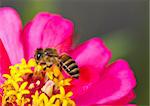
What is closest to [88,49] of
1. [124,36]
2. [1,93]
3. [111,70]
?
[111,70]

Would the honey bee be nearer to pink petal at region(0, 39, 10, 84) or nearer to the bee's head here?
the bee's head

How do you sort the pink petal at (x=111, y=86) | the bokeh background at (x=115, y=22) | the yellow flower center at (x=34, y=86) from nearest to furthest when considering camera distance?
the yellow flower center at (x=34, y=86), the pink petal at (x=111, y=86), the bokeh background at (x=115, y=22)

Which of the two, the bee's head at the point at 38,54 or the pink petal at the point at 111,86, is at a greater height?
the bee's head at the point at 38,54

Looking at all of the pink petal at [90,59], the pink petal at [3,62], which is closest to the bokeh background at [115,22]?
the pink petal at [90,59]

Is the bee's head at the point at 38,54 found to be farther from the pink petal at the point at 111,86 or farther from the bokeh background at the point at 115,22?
the bokeh background at the point at 115,22

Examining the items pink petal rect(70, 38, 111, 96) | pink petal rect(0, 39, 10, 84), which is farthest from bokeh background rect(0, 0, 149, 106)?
pink petal rect(0, 39, 10, 84)

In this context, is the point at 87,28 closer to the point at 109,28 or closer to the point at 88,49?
the point at 109,28

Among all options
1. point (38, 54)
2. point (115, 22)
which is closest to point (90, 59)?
point (38, 54)
